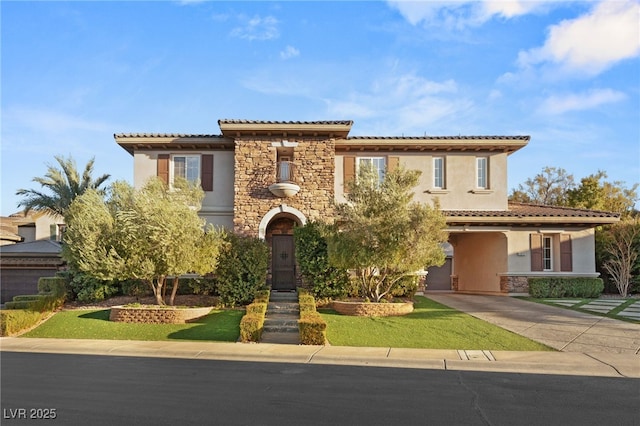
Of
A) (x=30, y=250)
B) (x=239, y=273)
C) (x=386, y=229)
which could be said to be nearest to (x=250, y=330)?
(x=239, y=273)

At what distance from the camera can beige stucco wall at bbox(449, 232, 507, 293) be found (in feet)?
79.1

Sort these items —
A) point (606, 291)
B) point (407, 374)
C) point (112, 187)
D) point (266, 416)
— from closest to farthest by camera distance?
point (266, 416) → point (407, 374) → point (112, 187) → point (606, 291)

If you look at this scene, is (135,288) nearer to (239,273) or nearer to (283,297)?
(239,273)

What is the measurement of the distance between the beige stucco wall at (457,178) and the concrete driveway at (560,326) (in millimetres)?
5005

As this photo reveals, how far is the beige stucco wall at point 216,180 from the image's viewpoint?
22688 millimetres

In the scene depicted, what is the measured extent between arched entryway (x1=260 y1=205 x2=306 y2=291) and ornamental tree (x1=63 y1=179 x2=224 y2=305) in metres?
3.86

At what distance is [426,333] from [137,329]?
853 cm

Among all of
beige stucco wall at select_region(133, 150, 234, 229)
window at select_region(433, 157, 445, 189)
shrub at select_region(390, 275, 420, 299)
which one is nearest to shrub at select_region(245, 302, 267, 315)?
shrub at select_region(390, 275, 420, 299)

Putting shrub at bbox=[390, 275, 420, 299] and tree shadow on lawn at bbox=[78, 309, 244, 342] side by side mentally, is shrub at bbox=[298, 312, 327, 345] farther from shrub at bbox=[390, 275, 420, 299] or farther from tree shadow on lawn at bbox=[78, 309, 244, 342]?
shrub at bbox=[390, 275, 420, 299]

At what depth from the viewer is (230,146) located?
22.9 metres

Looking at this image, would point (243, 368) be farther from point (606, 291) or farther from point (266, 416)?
point (606, 291)

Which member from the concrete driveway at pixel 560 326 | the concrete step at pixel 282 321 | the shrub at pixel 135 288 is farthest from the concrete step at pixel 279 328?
the shrub at pixel 135 288

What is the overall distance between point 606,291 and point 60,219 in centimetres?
3144

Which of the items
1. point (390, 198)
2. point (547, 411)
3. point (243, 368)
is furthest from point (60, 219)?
point (547, 411)
